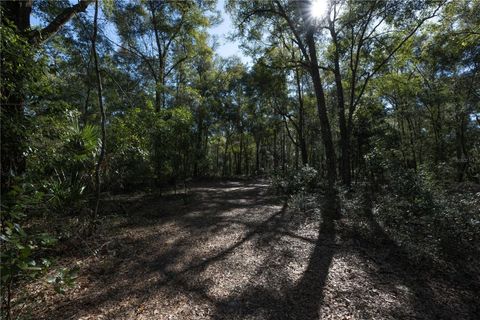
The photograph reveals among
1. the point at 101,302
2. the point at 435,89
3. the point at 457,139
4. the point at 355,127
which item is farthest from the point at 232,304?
the point at 457,139

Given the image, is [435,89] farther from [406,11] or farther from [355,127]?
[406,11]

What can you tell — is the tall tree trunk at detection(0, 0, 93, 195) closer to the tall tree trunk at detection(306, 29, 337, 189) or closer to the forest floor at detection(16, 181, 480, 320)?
the forest floor at detection(16, 181, 480, 320)

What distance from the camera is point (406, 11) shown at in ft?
29.6

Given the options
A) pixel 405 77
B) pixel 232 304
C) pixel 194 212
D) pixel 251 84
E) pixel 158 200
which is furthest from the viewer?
pixel 251 84

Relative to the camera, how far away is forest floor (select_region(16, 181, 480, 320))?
3059mm

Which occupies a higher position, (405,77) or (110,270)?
(405,77)

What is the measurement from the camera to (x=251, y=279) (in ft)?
12.4

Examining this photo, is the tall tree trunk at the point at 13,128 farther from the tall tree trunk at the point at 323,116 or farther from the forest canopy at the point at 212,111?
the tall tree trunk at the point at 323,116

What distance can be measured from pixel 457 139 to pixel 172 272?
74.8ft

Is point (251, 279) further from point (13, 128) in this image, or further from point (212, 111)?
point (212, 111)

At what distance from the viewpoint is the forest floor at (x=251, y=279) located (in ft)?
10.0

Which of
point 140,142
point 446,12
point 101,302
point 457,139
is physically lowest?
point 101,302

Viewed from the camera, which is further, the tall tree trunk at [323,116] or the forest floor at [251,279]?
the tall tree trunk at [323,116]

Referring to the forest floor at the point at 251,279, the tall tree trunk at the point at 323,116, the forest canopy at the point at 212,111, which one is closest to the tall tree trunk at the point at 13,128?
the forest canopy at the point at 212,111
